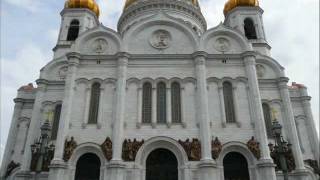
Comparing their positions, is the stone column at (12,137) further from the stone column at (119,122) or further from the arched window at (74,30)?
the stone column at (119,122)

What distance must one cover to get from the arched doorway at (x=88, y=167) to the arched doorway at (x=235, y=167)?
8122 mm

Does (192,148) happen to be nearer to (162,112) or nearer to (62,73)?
(162,112)

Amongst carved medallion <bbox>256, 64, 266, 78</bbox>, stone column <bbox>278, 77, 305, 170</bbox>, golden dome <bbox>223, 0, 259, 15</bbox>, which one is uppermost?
golden dome <bbox>223, 0, 259, 15</bbox>

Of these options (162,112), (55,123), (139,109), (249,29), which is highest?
(249,29)

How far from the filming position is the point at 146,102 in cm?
2200

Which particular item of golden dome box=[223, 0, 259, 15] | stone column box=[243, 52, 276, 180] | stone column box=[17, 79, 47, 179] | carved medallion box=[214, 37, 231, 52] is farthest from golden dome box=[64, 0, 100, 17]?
stone column box=[243, 52, 276, 180]

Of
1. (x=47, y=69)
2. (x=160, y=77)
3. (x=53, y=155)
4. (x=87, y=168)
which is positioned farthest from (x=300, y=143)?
(x=47, y=69)

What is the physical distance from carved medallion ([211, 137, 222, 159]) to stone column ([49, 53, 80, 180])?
9.18 metres

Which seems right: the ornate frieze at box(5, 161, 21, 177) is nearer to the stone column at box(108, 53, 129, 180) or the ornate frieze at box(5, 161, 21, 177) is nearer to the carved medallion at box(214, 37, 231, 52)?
the stone column at box(108, 53, 129, 180)

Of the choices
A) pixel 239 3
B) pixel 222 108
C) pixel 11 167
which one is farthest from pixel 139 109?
pixel 239 3

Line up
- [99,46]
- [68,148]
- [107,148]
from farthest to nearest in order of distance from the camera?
[99,46] < [68,148] < [107,148]

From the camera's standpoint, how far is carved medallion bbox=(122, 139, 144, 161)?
1972 cm

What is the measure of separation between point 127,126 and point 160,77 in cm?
428

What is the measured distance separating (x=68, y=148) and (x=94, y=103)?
3631 mm
